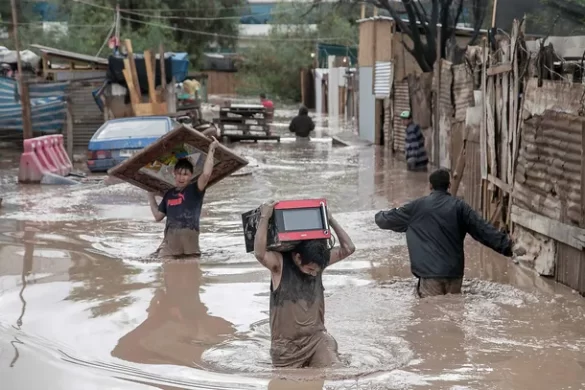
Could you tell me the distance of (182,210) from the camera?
10.1 m

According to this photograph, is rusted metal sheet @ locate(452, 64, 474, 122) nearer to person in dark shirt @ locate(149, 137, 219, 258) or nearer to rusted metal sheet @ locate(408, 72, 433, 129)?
rusted metal sheet @ locate(408, 72, 433, 129)

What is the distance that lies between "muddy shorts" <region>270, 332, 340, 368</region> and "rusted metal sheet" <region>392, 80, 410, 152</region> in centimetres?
1777

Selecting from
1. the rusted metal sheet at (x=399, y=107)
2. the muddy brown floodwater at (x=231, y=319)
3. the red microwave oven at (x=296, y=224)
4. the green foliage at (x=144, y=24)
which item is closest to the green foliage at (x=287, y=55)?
the green foliage at (x=144, y=24)

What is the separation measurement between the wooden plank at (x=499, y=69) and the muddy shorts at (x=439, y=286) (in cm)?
327

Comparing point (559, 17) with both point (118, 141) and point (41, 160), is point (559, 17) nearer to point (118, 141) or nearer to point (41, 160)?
point (118, 141)

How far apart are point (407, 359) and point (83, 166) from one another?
54.4ft

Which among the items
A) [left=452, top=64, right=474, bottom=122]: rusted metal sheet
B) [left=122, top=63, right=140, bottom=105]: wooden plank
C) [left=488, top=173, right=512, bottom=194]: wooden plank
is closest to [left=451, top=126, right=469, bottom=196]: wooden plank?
[left=488, top=173, right=512, bottom=194]: wooden plank

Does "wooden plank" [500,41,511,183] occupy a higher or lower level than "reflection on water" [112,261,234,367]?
higher

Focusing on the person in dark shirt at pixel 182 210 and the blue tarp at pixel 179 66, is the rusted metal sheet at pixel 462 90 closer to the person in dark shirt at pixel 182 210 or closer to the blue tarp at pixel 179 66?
the person in dark shirt at pixel 182 210

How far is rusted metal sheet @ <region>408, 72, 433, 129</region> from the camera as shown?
19938mm

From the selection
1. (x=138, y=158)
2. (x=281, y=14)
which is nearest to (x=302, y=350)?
(x=138, y=158)

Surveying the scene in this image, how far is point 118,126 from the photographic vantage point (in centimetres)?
2042

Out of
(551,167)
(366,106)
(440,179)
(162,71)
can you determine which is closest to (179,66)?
(162,71)

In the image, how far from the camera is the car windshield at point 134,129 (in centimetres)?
1991
